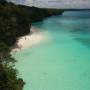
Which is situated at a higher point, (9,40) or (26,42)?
(9,40)

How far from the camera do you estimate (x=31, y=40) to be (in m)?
21.5

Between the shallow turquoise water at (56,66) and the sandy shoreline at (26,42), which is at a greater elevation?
the shallow turquoise water at (56,66)

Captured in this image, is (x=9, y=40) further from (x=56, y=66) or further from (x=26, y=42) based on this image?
(x=56, y=66)

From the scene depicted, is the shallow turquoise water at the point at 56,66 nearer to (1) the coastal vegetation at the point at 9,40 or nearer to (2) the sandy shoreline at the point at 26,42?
(2) the sandy shoreline at the point at 26,42

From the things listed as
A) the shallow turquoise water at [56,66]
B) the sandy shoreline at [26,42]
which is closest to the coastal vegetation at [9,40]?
the sandy shoreline at [26,42]

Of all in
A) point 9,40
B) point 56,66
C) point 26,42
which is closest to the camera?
point 56,66

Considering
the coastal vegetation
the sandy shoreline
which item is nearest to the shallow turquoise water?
the sandy shoreline

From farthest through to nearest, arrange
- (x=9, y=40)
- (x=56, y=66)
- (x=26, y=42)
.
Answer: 1. (x=26, y=42)
2. (x=9, y=40)
3. (x=56, y=66)

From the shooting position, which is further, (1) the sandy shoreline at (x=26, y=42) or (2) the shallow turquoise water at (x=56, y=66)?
(1) the sandy shoreline at (x=26, y=42)

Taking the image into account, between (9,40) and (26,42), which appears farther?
(26,42)

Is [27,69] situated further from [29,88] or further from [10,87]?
[10,87]

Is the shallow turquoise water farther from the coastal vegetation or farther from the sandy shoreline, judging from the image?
the coastal vegetation

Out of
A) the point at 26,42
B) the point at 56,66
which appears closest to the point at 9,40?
the point at 26,42

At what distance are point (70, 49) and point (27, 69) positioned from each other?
5448mm
